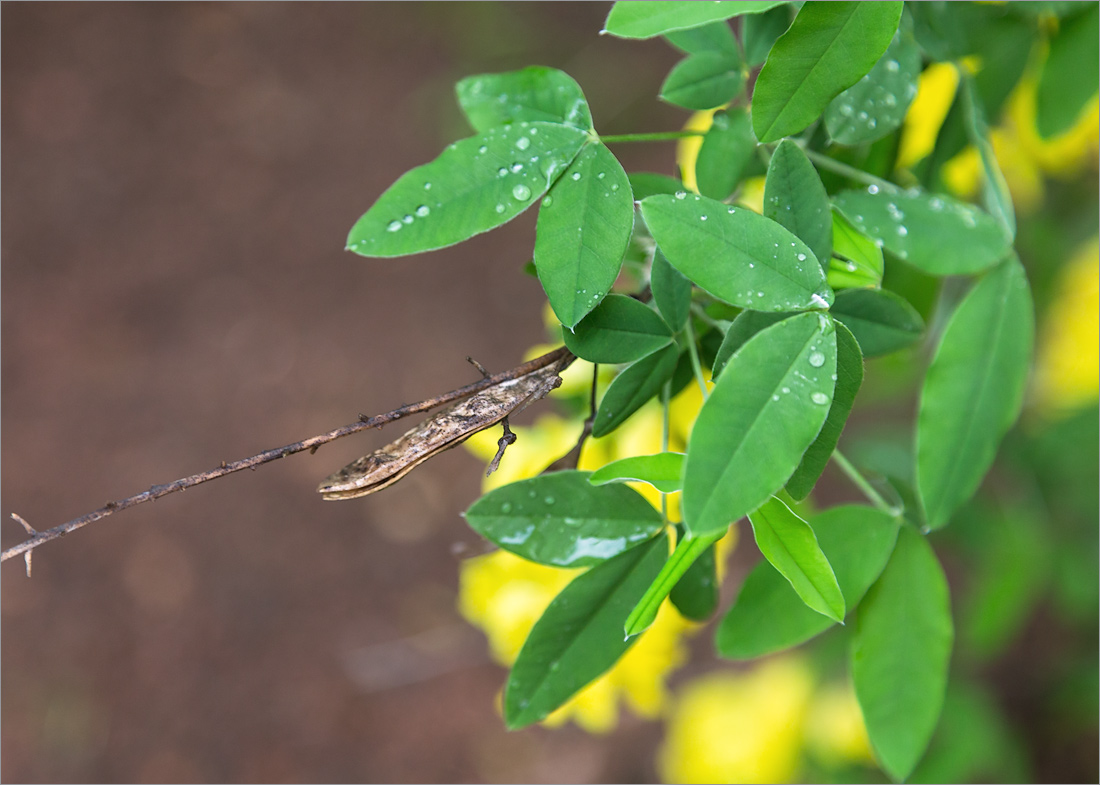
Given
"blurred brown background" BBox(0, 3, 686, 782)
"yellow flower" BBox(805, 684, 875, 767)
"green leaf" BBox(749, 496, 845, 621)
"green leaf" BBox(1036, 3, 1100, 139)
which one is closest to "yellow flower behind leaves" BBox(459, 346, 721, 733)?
"green leaf" BBox(749, 496, 845, 621)

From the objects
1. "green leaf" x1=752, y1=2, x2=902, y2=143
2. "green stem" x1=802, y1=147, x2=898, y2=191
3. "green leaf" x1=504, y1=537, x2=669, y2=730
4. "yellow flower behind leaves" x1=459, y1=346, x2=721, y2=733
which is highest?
"green leaf" x1=752, y1=2, x2=902, y2=143

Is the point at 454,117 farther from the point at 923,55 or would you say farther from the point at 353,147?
the point at 923,55

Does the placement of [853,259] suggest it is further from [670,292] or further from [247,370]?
[247,370]

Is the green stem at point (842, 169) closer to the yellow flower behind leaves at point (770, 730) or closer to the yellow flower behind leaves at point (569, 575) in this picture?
the yellow flower behind leaves at point (569, 575)

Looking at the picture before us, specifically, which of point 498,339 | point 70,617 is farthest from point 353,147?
point 70,617

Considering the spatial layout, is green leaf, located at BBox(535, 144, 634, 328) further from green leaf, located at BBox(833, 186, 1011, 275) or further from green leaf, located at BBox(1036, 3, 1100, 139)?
green leaf, located at BBox(1036, 3, 1100, 139)
